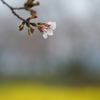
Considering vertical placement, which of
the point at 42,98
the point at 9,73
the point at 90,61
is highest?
the point at 90,61

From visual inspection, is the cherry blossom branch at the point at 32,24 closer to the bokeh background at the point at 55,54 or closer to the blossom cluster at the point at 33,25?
the blossom cluster at the point at 33,25

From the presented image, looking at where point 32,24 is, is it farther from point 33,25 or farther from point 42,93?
point 42,93

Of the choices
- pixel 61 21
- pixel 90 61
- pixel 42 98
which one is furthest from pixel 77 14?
pixel 42 98

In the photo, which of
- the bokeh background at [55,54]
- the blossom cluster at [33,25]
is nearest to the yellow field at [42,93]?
the bokeh background at [55,54]

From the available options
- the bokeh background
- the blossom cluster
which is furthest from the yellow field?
the blossom cluster

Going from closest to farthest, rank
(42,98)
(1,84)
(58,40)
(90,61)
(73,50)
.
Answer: (42,98) → (1,84) → (90,61) → (73,50) → (58,40)

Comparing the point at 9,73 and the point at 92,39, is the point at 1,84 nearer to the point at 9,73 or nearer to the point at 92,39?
the point at 9,73

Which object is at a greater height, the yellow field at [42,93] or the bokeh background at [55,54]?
the bokeh background at [55,54]

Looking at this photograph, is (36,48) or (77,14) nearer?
(36,48)
